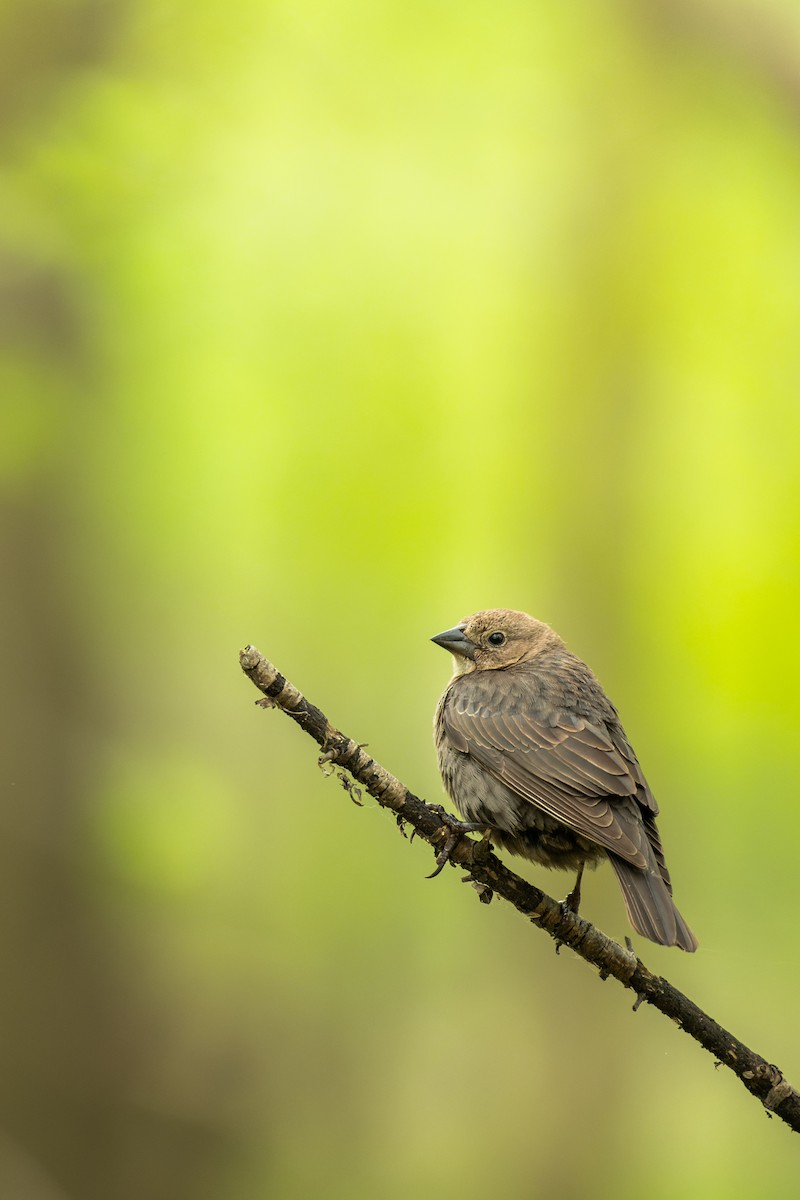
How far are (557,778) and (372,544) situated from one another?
5.80ft

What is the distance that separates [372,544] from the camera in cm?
380

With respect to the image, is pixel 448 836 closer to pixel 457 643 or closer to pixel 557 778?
pixel 557 778

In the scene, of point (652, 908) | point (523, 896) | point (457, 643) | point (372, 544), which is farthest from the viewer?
point (372, 544)

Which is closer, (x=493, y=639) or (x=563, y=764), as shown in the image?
(x=563, y=764)

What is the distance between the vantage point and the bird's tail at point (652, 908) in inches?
75.8

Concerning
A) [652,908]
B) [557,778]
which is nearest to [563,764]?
[557,778]

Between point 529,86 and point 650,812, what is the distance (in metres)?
2.80

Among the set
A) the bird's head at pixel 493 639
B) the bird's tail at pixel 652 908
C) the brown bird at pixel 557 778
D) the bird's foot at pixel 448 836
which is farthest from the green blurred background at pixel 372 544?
the bird's foot at pixel 448 836

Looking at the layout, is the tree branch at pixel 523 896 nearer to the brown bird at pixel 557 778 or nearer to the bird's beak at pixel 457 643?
the brown bird at pixel 557 778

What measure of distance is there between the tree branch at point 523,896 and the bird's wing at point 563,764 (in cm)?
22

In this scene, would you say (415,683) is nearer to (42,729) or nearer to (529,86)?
(42,729)

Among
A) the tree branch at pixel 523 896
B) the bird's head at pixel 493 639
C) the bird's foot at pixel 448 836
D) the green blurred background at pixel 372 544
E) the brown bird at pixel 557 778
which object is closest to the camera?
the tree branch at pixel 523 896

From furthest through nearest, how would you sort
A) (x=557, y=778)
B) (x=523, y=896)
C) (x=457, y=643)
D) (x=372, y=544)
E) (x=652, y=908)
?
(x=372, y=544), (x=457, y=643), (x=557, y=778), (x=652, y=908), (x=523, y=896)

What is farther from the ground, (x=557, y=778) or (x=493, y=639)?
(x=493, y=639)
